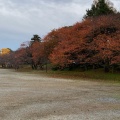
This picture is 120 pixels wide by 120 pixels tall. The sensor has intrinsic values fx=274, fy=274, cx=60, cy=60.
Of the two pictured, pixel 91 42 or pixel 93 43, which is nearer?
pixel 93 43

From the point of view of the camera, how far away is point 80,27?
39.2 metres

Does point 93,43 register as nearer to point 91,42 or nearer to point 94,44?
point 94,44

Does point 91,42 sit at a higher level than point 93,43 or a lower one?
higher

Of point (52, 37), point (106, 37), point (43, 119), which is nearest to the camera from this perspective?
point (43, 119)

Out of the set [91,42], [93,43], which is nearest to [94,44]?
[93,43]

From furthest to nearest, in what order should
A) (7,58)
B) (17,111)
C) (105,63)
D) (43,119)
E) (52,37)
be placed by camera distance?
(7,58) → (52,37) → (105,63) → (17,111) → (43,119)

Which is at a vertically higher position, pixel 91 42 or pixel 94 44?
pixel 91 42

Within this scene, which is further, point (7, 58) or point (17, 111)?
point (7, 58)

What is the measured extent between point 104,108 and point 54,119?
3066 mm

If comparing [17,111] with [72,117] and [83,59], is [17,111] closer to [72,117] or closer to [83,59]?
[72,117]

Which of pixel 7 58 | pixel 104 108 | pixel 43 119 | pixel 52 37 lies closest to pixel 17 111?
pixel 43 119

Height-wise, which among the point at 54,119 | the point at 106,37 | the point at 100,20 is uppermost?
the point at 100,20

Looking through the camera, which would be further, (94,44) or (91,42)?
(91,42)

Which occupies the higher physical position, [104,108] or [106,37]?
[106,37]
